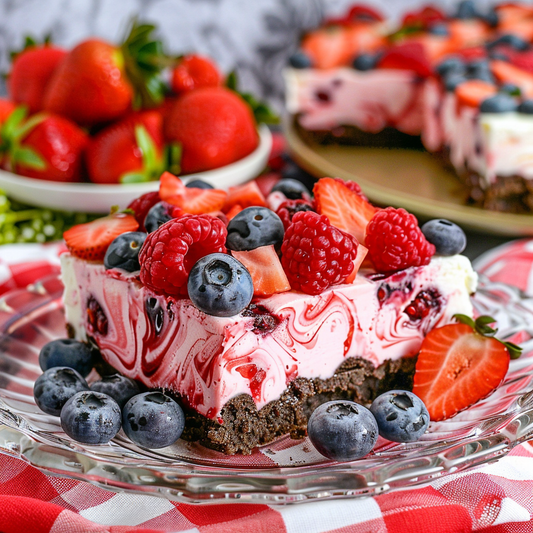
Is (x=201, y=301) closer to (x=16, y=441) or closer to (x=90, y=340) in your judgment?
(x=16, y=441)

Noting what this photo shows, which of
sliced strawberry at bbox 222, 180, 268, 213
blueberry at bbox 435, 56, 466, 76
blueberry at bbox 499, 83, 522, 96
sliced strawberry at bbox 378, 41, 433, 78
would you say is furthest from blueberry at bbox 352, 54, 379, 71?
sliced strawberry at bbox 222, 180, 268, 213

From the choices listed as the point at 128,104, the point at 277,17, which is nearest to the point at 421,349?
the point at 128,104

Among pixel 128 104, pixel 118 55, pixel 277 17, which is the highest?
pixel 118 55

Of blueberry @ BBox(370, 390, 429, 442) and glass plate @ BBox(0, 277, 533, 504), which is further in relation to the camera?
blueberry @ BBox(370, 390, 429, 442)

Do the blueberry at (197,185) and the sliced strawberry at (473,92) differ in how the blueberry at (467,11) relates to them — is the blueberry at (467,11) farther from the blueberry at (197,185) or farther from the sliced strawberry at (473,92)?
the blueberry at (197,185)

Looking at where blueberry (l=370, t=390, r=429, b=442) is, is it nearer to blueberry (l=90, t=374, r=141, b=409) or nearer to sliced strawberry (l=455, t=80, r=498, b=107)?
blueberry (l=90, t=374, r=141, b=409)
